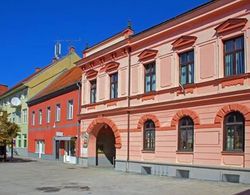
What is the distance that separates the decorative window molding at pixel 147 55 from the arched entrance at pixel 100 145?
6.35 metres

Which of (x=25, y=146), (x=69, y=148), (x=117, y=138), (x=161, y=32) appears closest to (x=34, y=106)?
(x=25, y=146)

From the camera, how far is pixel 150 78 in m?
23.8

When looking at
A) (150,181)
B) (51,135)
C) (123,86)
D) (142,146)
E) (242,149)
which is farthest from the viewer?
(51,135)

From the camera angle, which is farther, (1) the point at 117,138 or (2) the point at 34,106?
(2) the point at 34,106

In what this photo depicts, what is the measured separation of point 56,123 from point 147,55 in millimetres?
16060

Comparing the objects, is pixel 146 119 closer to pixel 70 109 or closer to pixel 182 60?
pixel 182 60

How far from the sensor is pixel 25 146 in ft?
154

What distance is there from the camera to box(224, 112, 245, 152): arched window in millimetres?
17812

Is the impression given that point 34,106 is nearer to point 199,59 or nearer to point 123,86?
point 123,86

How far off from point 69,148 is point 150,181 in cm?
1622

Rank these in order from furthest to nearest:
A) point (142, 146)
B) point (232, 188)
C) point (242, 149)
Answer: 1. point (142, 146)
2. point (242, 149)
3. point (232, 188)

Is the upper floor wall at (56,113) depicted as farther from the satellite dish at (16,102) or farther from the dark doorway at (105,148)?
the satellite dish at (16,102)

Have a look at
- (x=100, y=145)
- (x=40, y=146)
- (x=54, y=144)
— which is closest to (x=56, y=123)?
(x=54, y=144)

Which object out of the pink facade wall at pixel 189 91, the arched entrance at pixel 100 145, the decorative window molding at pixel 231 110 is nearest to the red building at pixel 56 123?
the arched entrance at pixel 100 145
